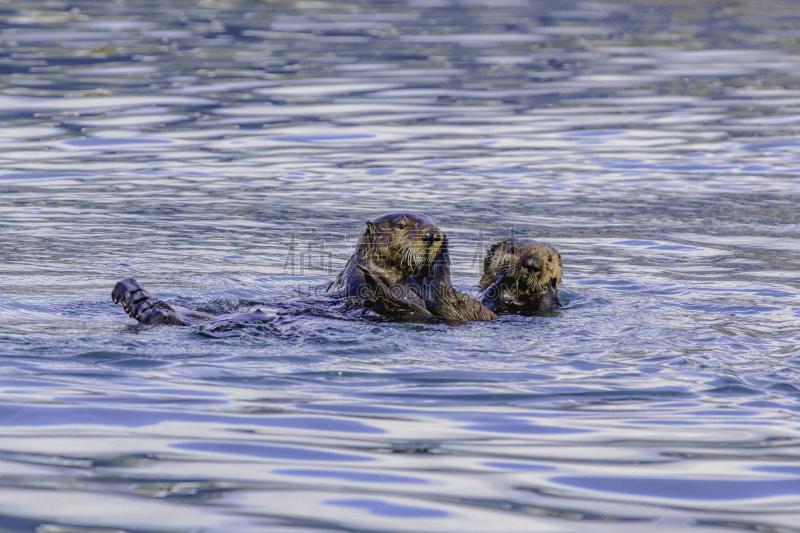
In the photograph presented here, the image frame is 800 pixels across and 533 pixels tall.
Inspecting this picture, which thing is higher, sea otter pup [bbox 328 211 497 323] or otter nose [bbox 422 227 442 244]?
otter nose [bbox 422 227 442 244]

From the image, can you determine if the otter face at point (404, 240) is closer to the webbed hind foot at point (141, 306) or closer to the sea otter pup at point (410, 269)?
the sea otter pup at point (410, 269)

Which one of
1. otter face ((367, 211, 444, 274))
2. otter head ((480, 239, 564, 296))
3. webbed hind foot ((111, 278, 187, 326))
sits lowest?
webbed hind foot ((111, 278, 187, 326))

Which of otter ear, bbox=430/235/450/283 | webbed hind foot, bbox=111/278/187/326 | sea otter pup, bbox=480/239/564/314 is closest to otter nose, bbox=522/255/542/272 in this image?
sea otter pup, bbox=480/239/564/314

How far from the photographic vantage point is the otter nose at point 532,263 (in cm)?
590

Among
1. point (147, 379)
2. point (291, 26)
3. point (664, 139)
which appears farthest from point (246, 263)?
point (291, 26)

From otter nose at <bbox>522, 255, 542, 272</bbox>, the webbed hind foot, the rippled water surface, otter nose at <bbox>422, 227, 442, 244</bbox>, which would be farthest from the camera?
otter nose at <bbox>522, 255, 542, 272</bbox>

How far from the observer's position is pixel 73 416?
12.8ft

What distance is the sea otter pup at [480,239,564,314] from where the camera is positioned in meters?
5.94

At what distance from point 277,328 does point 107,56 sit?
1235 centimetres

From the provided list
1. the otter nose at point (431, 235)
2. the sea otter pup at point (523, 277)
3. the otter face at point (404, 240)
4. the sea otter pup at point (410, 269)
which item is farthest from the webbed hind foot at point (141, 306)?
the sea otter pup at point (523, 277)

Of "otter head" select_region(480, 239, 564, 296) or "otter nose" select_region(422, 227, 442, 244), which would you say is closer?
"otter nose" select_region(422, 227, 442, 244)

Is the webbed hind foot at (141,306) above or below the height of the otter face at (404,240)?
below

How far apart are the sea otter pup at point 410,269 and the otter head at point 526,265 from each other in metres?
0.64

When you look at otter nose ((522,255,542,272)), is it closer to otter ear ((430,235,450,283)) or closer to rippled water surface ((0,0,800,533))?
rippled water surface ((0,0,800,533))
